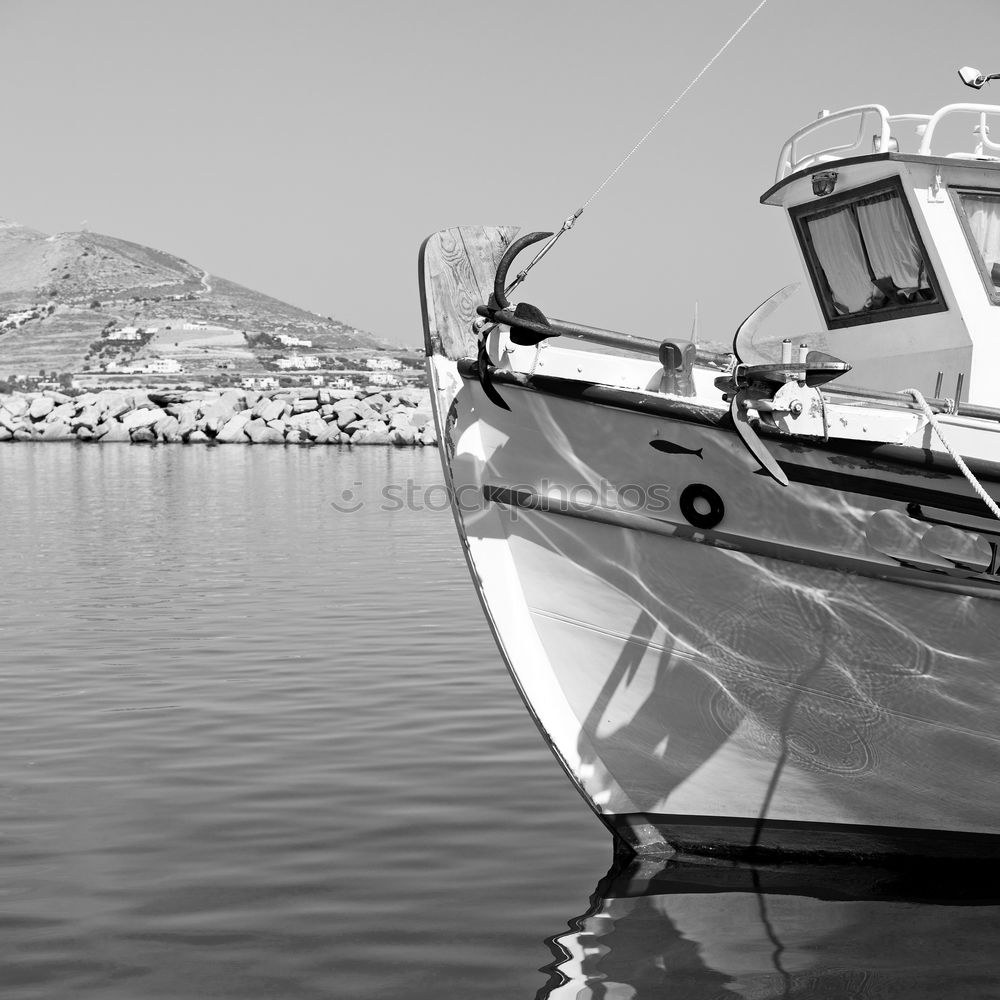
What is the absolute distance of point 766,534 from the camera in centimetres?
572

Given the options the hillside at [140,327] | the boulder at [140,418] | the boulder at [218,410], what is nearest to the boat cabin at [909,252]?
the boulder at [218,410]

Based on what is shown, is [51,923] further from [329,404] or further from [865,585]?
[329,404]

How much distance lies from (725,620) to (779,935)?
1.40 metres

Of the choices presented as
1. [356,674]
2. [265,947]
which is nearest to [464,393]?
[265,947]

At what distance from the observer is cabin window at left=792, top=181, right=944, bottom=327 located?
6598 mm

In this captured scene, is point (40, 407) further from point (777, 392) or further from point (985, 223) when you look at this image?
point (777, 392)

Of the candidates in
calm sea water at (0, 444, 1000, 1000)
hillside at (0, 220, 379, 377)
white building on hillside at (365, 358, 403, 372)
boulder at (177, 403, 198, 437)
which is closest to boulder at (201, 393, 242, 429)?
boulder at (177, 403, 198, 437)

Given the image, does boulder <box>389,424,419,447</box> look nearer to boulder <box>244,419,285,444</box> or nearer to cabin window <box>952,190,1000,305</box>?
boulder <box>244,419,285,444</box>

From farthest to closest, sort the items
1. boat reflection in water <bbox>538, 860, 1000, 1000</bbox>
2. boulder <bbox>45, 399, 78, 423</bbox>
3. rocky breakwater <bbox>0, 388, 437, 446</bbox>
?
boulder <bbox>45, 399, 78, 423</bbox> → rocky breakwater <bbox>0, 388, 437, 446</bbox> → boat reflection in water <bbox>538, 860, 1000, 1000</bbox>

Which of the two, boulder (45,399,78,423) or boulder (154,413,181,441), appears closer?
boulder (154,413,181,441)

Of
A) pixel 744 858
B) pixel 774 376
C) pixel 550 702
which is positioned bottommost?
pixel 744 858

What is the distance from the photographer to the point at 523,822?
714 centimetres

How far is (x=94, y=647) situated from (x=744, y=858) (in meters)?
7.65

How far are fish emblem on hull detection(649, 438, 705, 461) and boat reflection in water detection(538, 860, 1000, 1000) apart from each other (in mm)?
2109
